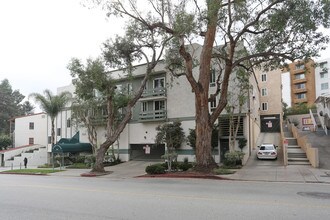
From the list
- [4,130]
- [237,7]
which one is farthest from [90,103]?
[4,130]

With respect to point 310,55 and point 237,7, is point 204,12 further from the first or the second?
point 310,55

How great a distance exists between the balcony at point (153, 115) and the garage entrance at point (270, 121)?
79.7 ft

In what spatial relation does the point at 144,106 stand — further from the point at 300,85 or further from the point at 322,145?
the point at 300,85

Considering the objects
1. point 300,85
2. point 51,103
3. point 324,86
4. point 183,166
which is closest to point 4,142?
point 51,103

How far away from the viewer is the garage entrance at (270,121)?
49969 mm

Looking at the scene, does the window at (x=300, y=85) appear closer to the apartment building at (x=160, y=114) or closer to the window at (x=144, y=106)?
the apartment building at (x=160, y=114)

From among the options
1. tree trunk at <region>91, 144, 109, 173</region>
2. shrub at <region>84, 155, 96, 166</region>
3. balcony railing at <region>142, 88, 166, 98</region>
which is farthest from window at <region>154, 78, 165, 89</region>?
tree trunk at <region>91, 144, 109, 173</region>

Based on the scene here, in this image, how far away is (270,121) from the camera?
5025cm

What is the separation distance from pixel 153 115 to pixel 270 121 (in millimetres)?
25286

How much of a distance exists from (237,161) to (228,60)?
8.31 m

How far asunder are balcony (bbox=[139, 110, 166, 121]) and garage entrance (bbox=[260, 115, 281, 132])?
79.7ft

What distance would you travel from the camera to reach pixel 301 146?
2855cm

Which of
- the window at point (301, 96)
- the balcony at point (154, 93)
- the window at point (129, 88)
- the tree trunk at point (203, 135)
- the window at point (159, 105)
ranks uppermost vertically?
the window at point (301, 96)

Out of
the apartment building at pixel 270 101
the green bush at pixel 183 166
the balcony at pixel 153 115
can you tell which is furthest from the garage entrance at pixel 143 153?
the apartment building at pixel 270 101
